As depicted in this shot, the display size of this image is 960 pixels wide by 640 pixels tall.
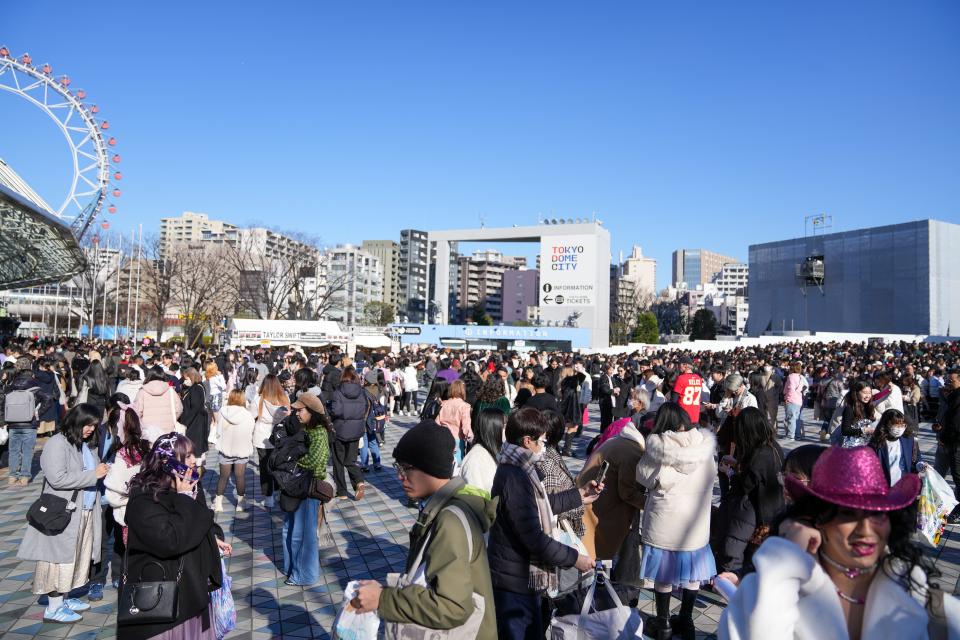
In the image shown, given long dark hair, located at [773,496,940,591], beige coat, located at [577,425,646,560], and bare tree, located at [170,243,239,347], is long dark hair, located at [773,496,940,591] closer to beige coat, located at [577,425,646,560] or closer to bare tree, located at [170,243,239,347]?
beige coat, located at [577,425,646,560]

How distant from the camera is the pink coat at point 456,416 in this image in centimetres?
812

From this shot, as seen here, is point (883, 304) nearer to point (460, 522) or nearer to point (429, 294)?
point (460, 522)

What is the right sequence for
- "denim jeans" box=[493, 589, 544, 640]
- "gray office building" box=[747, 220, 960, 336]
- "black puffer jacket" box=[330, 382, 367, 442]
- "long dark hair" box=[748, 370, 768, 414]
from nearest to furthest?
"denim jeans" box=[493, 589, 544, 640] < "black puffer jacket" box=[330, 382, 367, 442] < "long dark hair" box=[748, 370, 768, 414] < "gray office building" box=[747, 220, 960, 336]

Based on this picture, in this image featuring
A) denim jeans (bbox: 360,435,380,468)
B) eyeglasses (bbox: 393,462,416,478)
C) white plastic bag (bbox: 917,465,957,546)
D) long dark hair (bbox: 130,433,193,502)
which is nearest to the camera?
eyeglasses (bbox: 393,462,416,478)

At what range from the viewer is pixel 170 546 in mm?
2670

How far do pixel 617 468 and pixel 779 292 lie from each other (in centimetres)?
6855

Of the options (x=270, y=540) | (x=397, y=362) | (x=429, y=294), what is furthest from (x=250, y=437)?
(x=429, y=294)

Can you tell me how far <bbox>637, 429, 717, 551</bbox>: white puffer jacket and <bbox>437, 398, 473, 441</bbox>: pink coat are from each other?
13.8 feet

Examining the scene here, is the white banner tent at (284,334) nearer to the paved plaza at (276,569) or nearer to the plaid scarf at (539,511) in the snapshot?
the paved plaza at (276,569)

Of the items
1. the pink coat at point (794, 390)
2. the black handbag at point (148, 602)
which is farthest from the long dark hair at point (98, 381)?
the pink coat at point (794, 390)

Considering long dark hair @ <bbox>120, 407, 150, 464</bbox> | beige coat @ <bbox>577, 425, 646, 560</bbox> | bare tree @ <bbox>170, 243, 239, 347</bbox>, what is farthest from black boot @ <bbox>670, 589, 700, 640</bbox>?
bare tree @ <bbox>170, 243, 239, 347</bbox>

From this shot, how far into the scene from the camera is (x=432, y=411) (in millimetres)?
9555

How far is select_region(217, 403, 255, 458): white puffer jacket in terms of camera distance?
753cm

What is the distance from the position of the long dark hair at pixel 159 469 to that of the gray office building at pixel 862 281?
63.7m
